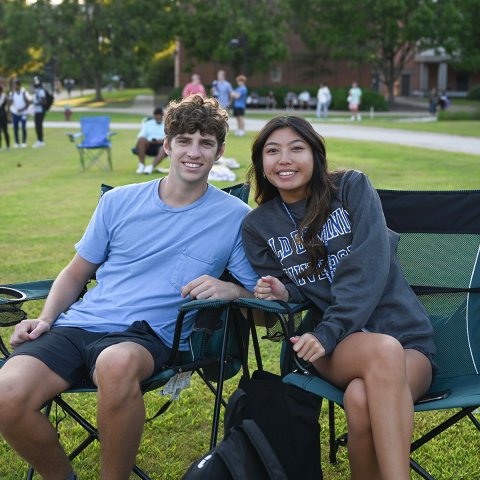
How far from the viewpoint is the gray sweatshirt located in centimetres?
289

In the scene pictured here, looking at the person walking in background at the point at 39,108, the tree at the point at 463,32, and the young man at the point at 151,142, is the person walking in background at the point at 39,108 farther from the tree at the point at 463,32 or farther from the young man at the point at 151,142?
the tree at the point at 463,32

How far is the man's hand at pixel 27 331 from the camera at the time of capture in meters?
3.03

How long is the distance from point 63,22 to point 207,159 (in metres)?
46.5

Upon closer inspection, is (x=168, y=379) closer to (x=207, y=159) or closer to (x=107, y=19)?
(x=207, y=159)

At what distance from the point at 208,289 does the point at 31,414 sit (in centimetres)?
75

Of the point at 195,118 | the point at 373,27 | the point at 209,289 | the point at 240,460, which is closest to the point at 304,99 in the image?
the point at 373,27

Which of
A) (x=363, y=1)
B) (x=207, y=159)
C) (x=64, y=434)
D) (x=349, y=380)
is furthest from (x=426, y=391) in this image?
(x=363, y=1)

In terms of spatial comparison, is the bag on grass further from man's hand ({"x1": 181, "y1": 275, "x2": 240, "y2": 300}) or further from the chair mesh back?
the chair mesh back

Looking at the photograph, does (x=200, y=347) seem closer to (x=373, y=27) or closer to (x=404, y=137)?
(x=404, y=137)

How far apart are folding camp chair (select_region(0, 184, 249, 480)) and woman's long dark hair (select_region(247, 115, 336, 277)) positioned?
14.6 inches

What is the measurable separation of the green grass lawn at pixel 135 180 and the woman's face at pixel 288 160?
392 mm

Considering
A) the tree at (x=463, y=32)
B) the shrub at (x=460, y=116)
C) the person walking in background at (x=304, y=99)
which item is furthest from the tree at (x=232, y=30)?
the shrub at (x=460, y=116)

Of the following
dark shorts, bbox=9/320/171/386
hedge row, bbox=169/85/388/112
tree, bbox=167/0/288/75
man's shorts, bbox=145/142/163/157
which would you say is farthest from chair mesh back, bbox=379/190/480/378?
tree, bbox=167/0/288/75

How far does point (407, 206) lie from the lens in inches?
137
